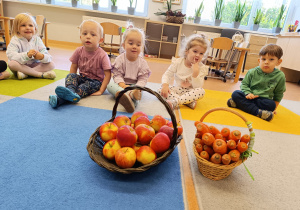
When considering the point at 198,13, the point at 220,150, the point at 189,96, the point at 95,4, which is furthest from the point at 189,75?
the point at 95,4

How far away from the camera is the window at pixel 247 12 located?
5.00 m

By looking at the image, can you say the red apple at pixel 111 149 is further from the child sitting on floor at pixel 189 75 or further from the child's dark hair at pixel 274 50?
the child's dark hair at pixel 274 50

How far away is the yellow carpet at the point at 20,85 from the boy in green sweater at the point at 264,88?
6.14 feet

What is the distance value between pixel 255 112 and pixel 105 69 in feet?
4.57

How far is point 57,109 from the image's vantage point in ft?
4.62

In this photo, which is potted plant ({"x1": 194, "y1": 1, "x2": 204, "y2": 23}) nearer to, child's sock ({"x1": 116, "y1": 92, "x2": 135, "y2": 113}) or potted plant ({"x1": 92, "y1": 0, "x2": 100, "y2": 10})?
potted plant ({"x1": 92, "y1": 0, "x2": 100, "y2": 10})

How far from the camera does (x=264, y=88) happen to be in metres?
1.92

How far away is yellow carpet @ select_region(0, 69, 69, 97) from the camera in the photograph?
1650 mm

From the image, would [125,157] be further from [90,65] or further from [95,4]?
[95,4]

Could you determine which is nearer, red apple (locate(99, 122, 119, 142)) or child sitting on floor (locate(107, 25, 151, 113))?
red apple (locate(99, 122, 119, 142))

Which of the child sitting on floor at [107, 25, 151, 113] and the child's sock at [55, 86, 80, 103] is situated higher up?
the child sitting on floor at [107, 25, 151, 113]

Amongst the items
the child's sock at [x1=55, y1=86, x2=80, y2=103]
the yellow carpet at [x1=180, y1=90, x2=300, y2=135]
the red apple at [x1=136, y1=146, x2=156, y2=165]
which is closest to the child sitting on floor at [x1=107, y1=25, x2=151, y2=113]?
the child's sock at [x1=55, y1=86, x2=80, y2=103]

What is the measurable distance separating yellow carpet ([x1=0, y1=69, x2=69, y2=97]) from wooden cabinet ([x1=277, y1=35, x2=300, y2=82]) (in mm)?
4041

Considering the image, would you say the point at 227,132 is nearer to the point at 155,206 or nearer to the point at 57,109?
the point at 155,206
